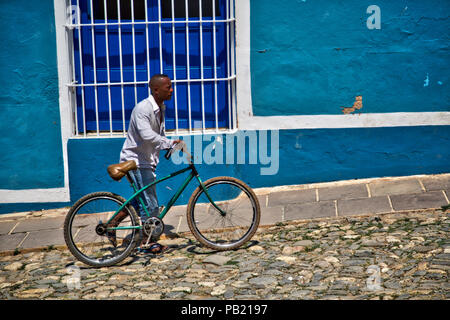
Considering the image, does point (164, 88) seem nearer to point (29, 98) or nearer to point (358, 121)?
point (29, 98)

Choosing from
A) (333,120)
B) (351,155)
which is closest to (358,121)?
(333,120)

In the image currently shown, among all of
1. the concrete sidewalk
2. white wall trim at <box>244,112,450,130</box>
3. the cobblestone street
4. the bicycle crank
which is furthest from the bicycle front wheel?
white wall trim at <box>244,112,450,130</box>

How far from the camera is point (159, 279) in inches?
210

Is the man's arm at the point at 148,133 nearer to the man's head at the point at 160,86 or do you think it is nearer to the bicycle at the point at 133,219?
the bicycle at the point at 133,219

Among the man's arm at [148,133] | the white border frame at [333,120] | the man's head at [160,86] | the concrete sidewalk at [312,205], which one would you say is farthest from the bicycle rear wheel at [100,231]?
the white border frame at [333,120]

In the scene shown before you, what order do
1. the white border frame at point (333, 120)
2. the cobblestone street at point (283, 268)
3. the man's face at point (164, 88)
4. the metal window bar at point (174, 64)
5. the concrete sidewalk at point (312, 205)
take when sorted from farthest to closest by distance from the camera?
the white border frame at point (333, 120) → the metal window bar at point (174, 64) → the concrete sidewalk at point (312, 205) → the man's face at point (164, 88) → the cobblestone street at point (283, 268)

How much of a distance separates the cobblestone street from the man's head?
149 centimetres

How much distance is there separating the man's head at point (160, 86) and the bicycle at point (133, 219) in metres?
0.51

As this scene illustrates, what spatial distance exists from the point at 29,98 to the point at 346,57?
3.78 m

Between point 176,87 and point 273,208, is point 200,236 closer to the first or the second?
point 273,208

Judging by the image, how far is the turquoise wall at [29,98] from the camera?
7387mm

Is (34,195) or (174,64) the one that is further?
(34,195)

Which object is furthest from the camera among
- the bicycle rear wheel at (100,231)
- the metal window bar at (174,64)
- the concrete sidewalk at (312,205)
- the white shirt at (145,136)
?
the metal window bar at (174,64)

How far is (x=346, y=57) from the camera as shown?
24.7 ft
